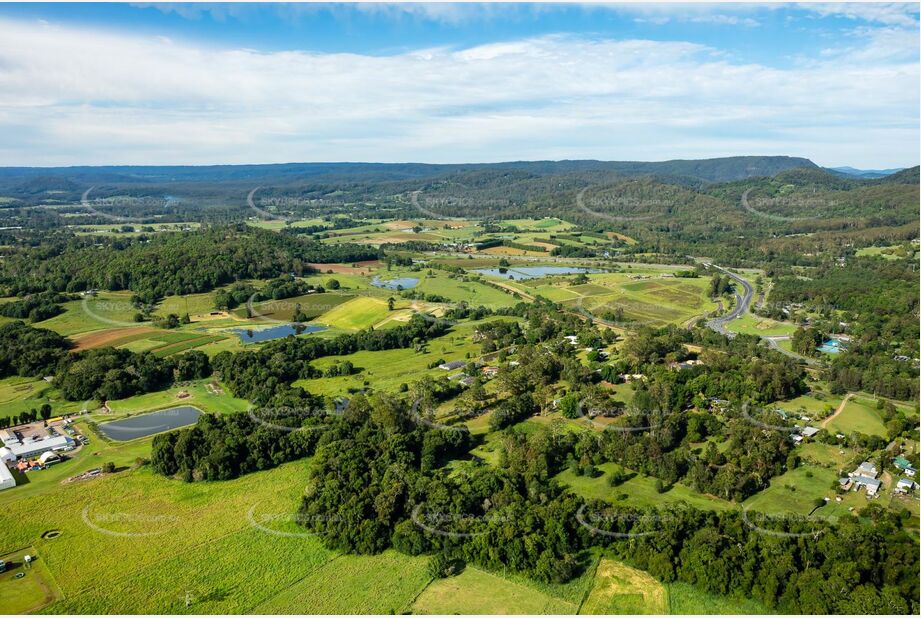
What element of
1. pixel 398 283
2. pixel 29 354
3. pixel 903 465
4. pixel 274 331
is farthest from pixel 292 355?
pixel 903 465

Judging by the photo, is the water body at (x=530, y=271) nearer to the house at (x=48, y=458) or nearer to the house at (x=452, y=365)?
the house at (x=452, y=365)

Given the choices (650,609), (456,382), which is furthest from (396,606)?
(456,382)

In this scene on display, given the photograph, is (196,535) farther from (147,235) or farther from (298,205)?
(298,205)

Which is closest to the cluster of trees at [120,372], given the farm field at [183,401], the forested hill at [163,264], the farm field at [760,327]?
the farm field at [183,401]

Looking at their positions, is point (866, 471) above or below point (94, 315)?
below

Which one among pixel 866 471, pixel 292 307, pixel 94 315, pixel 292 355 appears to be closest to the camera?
pixel 866 471

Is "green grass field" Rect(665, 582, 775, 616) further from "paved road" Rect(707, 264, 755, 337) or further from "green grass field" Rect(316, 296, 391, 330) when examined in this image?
"green grass field" Rect(316, 296, 391, 330)

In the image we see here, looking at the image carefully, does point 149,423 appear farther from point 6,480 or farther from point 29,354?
point 29,354

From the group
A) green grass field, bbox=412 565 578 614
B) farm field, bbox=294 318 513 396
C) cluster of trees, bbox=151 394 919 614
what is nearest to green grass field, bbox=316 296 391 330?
farm field, bbox=294 318 513 396
